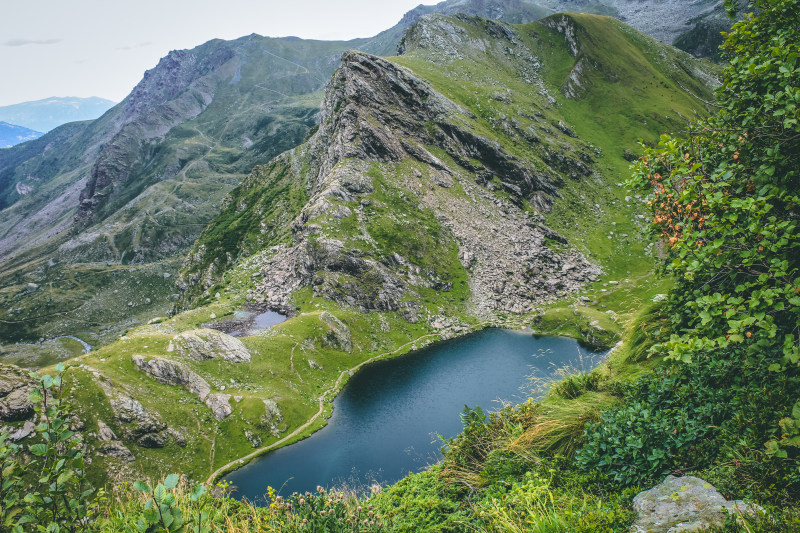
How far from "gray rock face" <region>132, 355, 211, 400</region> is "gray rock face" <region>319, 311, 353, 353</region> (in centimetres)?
2522

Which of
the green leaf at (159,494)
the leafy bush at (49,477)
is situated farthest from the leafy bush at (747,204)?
the leafy bush at (49,477)

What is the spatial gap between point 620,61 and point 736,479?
9151 inches

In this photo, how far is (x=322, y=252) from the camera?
9431 cm

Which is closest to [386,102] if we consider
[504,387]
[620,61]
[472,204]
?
[472,204]

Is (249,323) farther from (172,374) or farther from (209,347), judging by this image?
(172,374)

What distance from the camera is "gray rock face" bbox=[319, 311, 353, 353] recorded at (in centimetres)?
7712

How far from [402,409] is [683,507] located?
57.7 meters

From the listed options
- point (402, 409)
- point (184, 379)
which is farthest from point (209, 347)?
point (402, 409)

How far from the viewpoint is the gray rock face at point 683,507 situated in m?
5.23

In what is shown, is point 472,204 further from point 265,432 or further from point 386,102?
point 265,432

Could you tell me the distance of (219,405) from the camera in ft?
181

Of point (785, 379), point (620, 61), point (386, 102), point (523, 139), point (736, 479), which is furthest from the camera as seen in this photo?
point (620, 61)

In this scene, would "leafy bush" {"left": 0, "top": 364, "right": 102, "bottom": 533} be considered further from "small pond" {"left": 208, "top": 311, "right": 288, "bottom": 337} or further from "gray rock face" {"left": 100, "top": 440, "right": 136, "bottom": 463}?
"small pond" {"left": 208, "top": 311, "right": 288, "bottom": 337}

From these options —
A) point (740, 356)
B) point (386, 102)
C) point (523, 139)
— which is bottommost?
point (740, 356)
